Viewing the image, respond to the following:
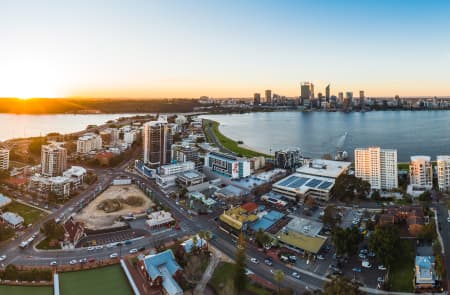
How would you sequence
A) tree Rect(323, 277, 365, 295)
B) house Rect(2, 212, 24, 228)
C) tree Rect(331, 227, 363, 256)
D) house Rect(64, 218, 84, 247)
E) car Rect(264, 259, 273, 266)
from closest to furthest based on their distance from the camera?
tree Rect(323, 277, 365, 295) → tree Rect(331, 227, 363, 256) → car Rect(264, 259, 273, 266) → house Rect(64, 218, 84, 247) → house Rect(2, 212, 24, 228)

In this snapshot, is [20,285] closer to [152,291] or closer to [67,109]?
[152,291]

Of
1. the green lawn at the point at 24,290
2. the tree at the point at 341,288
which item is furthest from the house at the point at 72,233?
the tree at the point at 341,288

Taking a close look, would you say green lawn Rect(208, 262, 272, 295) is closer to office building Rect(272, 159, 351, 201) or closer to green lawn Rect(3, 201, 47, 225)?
office building Rect(272, 159, 351, 201)

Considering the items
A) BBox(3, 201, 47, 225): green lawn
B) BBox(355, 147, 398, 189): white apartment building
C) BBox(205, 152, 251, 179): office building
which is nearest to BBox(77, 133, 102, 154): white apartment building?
BBox(3, 201, 47, 225): green lawn

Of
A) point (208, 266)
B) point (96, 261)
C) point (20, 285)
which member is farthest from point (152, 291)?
point (20, 285)

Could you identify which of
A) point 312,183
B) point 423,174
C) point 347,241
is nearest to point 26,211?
point 347,241

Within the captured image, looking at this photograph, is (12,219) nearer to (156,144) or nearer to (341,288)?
(156,144)
